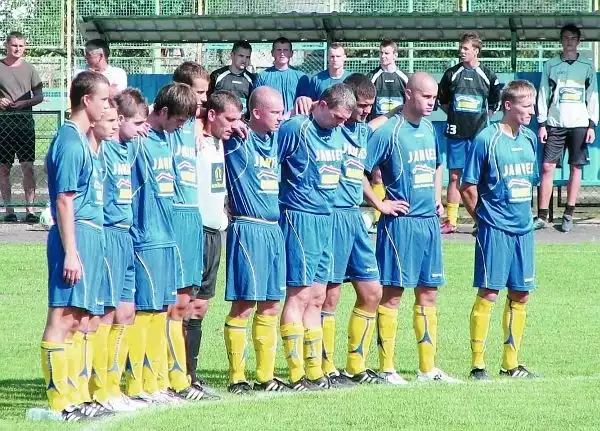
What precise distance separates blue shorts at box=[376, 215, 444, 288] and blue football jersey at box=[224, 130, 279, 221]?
1079mm

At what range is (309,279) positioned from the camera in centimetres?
969

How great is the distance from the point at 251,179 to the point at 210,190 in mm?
335

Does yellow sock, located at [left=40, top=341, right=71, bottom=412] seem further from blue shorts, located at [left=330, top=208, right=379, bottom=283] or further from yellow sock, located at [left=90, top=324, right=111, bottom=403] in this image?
blue shorts, located at [left=330, top=208, right=379, bottom=283]

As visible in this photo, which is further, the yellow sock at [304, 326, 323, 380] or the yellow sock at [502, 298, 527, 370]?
the yellow sock at [502, 298, 527, 370]

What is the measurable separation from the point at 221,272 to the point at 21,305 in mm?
2894

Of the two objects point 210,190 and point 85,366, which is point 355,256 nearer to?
point 210,190

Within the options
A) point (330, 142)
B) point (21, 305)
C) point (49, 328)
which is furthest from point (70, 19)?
point (49, 328)

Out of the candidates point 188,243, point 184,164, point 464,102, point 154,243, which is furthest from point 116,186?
point 464,102

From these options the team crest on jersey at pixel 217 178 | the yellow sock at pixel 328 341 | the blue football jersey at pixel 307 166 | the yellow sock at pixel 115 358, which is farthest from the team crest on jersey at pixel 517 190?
the yellow sock at pixel 115 358

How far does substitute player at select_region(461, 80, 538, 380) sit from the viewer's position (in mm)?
10156

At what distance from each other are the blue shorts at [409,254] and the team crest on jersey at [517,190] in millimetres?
637

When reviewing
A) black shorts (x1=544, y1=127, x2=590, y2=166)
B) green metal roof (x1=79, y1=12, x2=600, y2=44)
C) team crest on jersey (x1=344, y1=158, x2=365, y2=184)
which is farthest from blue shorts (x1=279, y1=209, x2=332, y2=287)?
green metal roof (x1=79, y1=12, x2=600, y2=44)

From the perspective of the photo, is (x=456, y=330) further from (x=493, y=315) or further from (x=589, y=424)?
(x=589, y=424)

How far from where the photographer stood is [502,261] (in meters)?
10.2
